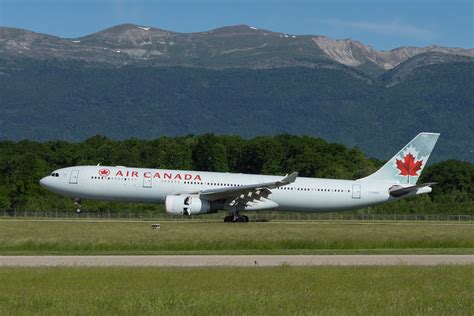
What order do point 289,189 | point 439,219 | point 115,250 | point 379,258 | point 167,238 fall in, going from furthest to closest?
point 439,219 < point 289,189 < point 167,238 < point 115,250 < point 379,258

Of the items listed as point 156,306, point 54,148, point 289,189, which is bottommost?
point 156,306

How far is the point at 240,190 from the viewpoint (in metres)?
62.1

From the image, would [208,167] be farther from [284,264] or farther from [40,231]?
[284,264]

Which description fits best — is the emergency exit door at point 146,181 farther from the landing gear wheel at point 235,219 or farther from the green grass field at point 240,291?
the green grass field at point 240,291

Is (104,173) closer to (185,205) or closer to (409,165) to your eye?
(185,205)

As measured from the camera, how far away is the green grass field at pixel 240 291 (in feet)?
73.9

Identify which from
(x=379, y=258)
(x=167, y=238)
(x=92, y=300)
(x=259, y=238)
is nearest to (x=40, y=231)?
(x=167, y=238)

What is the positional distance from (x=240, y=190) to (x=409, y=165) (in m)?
13.0

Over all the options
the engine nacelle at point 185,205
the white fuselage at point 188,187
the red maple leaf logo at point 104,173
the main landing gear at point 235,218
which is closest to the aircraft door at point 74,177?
the white fuselage at point 188,187

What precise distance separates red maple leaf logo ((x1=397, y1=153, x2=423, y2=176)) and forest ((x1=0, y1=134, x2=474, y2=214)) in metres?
37.6

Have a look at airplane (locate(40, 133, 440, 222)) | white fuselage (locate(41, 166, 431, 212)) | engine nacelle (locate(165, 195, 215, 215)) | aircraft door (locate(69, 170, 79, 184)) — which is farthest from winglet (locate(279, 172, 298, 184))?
aircraft door (locate(69, 170, 79, 184))

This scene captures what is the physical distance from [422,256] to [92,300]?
A: 17915 mm

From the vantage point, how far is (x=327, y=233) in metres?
50.5

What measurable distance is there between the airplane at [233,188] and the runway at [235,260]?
23620 mm
